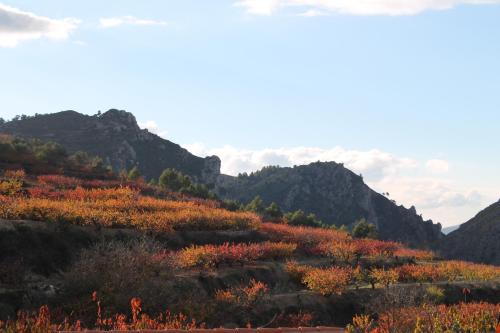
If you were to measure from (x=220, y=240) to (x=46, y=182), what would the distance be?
48.1ft

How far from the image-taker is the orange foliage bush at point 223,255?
2158cm

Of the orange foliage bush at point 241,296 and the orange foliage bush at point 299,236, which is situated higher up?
the orange foliage bush at point 299,236

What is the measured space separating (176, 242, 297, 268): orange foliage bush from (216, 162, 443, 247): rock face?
112 metres

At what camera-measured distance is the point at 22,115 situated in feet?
527

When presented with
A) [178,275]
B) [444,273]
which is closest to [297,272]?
[178,275]

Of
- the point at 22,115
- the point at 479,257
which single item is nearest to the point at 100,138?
the point at 22,115

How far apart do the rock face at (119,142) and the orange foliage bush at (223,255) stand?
9981 cm

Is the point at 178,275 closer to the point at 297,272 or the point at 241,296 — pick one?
the point at 241,296

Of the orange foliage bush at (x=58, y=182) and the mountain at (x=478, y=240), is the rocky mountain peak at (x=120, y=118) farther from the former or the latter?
the orange foliage bush at (x=58, y=182)

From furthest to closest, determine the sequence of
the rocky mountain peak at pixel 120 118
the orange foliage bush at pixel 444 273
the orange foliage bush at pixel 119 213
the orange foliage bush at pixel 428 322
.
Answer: the rocky mountain peak at pixel 120 118
the orange foliage bush at pixel 444 273
the orange foliage bush at pixel 119 213
the orange foliage bush at pixel 428 322

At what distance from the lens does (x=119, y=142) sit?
13425 cm

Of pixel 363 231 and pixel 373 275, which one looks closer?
pixel 373 275

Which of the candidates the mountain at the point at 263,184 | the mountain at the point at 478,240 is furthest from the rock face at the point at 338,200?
the mountain at the point at 478,240

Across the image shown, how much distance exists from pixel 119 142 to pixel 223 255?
4582 inches
